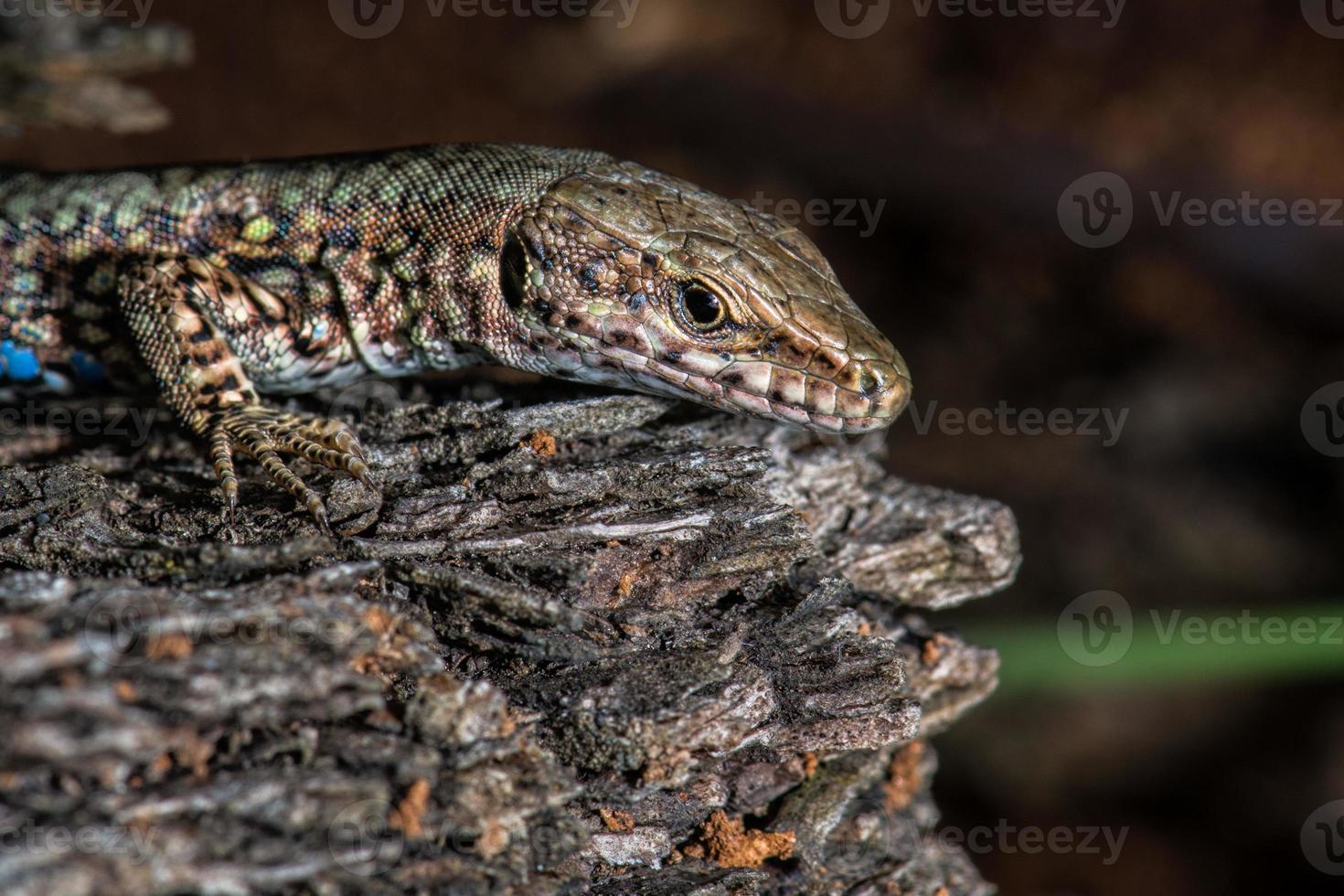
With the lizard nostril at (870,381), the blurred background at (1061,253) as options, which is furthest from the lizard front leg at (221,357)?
the blurred background at (1061,253)

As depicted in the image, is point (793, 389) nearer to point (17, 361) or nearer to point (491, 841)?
point (491, 841)

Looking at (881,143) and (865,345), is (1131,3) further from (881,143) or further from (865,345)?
(865,345)

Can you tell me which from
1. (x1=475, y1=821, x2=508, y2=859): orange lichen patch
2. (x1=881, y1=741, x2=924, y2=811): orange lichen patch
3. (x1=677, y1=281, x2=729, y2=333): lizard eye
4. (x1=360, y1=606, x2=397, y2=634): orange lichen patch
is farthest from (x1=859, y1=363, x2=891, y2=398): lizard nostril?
(x1=475, y1=821, x2=508, y2=859): orange lichen patch

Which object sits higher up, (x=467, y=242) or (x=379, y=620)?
(x=467, y=242)

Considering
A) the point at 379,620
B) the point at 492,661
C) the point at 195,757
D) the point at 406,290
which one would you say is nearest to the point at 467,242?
the point at 406,290

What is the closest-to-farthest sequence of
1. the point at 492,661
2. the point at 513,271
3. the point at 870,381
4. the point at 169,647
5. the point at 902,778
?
the point at 169,647 → the point at 492,661 → the point at 902,778 → the point at 870,381 → the point at 513,271

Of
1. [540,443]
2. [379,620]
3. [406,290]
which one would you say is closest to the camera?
[379,620]

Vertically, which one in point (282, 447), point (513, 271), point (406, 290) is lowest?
point (282, 447)

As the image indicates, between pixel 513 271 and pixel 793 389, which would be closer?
pixel 793 389
